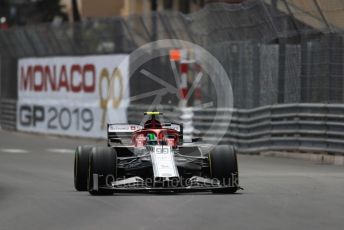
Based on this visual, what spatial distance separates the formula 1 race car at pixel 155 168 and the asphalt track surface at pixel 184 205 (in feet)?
0.49

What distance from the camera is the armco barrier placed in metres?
21.4

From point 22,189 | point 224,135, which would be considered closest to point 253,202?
point 22,189

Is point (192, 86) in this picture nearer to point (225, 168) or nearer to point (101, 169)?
point (225, 168)

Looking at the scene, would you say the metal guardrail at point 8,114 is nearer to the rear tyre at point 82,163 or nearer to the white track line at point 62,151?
the white track line at point 62,151

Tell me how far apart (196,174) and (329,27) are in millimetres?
7668

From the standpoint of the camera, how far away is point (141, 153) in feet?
47.4

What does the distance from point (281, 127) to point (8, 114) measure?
16356 mm

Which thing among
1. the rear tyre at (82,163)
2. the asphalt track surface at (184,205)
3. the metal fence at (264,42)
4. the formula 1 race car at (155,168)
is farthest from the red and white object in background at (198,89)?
the rear tyre at (82,163)

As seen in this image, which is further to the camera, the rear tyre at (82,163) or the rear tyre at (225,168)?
the rear tyre at (82,163)

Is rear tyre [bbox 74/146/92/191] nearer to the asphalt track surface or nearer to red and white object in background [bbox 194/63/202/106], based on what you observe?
the asphalt track surface

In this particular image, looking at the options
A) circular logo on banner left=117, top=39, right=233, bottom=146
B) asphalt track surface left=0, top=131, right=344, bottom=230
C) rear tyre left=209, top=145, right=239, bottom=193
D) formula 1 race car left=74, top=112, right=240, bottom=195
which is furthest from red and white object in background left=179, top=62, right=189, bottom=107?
rear tyre left=209, top=145, right=239, bottom=193

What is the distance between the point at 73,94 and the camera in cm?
3278

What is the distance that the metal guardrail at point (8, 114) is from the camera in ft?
121

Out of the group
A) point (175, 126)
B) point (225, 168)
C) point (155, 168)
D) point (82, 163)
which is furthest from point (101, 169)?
point (175, 126)
